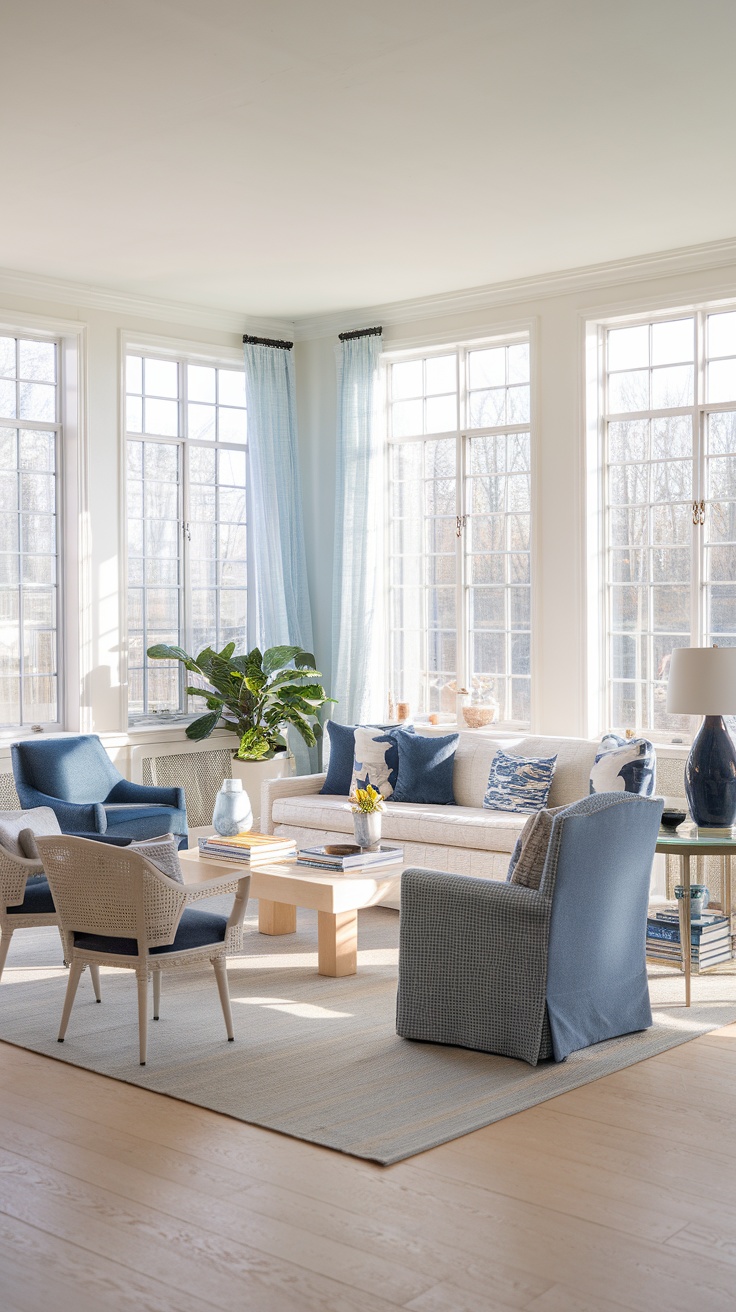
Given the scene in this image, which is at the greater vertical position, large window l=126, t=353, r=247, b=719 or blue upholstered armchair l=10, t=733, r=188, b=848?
large window l=126, t=353, r=247, b=719

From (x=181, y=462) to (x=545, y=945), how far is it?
17.5 ft

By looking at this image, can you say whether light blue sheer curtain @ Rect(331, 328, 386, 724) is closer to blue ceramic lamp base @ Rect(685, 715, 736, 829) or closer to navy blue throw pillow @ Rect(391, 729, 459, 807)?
navy blue throw pillow @ Rect(391, 729, 459, 807)

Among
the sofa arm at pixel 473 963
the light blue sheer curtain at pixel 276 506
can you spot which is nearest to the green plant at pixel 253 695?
the light blue sheer curtain at pixel 276 506

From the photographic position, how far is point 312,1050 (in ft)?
15.1

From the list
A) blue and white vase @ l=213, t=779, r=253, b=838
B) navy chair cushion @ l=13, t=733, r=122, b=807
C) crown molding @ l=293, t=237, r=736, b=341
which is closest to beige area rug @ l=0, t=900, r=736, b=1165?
blue and white vase @ l=213, t=779, r=253, b=838

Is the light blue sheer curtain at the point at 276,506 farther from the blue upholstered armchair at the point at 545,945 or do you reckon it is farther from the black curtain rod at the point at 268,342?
the blue upholstered armchair at the point at 545,945

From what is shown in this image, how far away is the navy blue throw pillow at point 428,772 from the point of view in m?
7.19

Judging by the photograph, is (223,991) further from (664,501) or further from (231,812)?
(664,501)

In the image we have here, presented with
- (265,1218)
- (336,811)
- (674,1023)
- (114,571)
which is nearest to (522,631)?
(336,811)

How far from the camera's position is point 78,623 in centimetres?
809

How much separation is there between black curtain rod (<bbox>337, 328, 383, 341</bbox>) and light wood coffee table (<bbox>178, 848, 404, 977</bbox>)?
166 inches

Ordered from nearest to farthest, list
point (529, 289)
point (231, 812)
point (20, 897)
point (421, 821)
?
point (20, 897) → point (231, 812) → point (421, 821) → point (529, 289)

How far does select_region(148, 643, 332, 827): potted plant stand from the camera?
838 centimetres

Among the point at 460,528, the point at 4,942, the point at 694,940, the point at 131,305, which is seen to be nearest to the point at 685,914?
the point at 694,940
